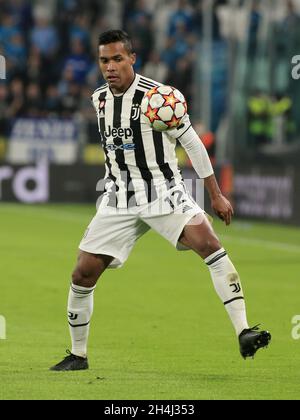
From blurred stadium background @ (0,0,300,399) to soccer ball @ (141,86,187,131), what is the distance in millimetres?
1610

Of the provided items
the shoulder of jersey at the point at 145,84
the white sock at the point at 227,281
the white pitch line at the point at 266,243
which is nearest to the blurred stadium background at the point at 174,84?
the white pitch line at the point at 266,243

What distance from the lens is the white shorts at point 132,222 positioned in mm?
7957

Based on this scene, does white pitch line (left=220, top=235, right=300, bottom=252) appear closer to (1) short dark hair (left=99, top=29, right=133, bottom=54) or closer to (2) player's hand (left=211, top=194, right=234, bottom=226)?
(2) player's hand (left=211, top=194, right=234, bottom=226)

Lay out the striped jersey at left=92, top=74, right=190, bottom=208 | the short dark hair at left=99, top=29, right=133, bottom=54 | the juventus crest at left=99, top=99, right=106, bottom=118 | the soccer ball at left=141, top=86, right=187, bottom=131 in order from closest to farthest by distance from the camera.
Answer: the soccer ball at left=141, top=86, right=187, bottom=131 < the short dark hair at left=99, top=29, right=133, bottom=54 < the striped jersey at left=92, top=74, right=190, bottom=208 < the juventus crest at left=99, top=99, right=106, bottom=118

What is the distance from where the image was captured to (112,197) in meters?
8.12

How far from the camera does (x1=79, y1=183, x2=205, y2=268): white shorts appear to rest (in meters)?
7.96

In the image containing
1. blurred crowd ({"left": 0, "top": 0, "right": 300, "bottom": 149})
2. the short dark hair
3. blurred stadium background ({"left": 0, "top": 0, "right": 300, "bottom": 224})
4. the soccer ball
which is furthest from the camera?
blurred crowd ({"left": 0, "top": 0, "right": 300, "bottom": 149})

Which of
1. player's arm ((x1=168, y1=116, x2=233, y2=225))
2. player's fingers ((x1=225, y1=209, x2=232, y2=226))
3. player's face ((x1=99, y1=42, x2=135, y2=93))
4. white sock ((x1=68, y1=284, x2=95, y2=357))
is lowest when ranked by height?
white sock ((x1=68, y1=284, x2=95, y2=357))

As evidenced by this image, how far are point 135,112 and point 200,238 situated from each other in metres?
0.94

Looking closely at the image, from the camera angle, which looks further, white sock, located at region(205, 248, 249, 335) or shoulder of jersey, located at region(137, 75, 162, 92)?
shoulder of jersey, located at region(137, 75, 162, 92)

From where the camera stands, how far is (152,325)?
1027 cm

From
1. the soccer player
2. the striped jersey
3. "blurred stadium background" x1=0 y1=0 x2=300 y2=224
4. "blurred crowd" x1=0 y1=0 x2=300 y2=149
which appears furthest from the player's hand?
"blurred crowd" x1=0 y1=0 x2=300 y2=149

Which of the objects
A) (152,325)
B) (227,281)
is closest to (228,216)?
(227,281)

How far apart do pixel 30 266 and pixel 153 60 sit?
12.3 metres
